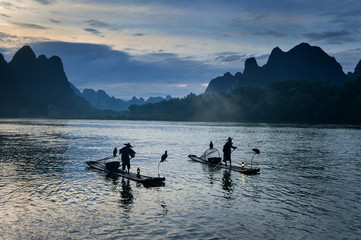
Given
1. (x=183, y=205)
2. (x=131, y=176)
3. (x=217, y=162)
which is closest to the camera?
(x=183, y=205)

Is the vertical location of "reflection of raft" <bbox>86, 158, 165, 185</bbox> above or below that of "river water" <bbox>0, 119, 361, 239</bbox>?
above

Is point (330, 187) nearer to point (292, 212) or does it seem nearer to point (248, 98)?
point (292, 212)

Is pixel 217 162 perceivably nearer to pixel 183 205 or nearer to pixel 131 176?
pixel 131 176

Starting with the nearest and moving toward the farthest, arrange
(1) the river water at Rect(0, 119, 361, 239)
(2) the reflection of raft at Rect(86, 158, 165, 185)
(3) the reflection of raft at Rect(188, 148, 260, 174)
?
(1) the river water at Rect(0, 119, 361, 239), (2) the reflection of raft at Rect(86, 158, 165, 185), (3) the reflection of raft at Rect(188, 148, 260, 174)

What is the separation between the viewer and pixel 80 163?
27.3 m

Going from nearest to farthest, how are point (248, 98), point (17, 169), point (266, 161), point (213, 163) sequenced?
point (17, 169)
point (213, 163)
point (266, 161)
point (248, 98)

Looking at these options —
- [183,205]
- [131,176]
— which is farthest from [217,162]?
[183,205]

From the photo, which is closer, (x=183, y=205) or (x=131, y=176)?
Result: (x=183, y=205)

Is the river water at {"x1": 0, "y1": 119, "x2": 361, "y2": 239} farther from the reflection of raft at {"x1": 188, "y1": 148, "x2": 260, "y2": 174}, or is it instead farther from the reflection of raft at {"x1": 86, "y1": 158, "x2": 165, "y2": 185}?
the reflection of raft at {"x1": 188, "y1": 148, "x2": 260, "y2": 174}

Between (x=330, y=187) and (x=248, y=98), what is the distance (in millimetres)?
→ 154184

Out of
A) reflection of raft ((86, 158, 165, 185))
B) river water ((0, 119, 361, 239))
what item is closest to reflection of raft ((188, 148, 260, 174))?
river water ((0, 119, 361, 239))

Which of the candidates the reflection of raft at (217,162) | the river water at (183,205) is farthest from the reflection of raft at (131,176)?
the reflection of raft at (217,162)

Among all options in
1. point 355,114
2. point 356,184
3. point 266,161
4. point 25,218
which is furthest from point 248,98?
point 25,218

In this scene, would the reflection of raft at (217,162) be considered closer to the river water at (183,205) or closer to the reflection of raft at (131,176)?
the river water at (183,205)
